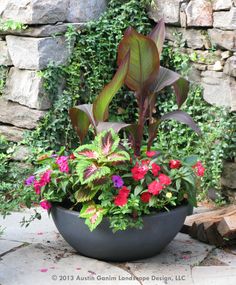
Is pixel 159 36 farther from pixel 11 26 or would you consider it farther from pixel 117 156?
pixel 11 26

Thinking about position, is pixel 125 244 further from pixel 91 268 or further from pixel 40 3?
pixel 40 3

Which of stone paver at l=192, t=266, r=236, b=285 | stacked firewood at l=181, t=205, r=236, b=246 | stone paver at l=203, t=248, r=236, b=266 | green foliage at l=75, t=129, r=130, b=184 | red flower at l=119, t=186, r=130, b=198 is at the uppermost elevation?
green foliage at l=75, t=129, r=130, b=184

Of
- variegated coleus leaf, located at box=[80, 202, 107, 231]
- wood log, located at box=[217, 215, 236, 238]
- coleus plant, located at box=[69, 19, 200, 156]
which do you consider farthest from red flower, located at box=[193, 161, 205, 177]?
variegated coleus leaf, located at box=[80, 202, 107, 231]

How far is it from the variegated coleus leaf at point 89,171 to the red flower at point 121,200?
0.14 metres

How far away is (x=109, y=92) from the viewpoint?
11.0ft

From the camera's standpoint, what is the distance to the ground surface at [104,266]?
320 cm

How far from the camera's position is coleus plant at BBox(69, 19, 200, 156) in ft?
10.8

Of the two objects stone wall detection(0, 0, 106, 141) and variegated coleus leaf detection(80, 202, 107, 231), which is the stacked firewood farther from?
stone wall detection(0, 0, 106, 141)

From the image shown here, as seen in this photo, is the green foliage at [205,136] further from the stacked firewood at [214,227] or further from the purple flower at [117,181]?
the purple flower at [117,181]

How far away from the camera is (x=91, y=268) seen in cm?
333

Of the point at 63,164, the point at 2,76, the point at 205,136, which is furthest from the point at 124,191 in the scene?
the point at 2,76

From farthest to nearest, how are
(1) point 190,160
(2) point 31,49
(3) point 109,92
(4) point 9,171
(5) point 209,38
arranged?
(4) point 9,171, (2) point 31,49, (5) point 209,38, (1) point 190,160, (3) point 109,92

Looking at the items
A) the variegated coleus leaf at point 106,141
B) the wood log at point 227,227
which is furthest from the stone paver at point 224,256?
the variegated coleus leaf at point 106,141

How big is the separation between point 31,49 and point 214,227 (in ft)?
5.85
